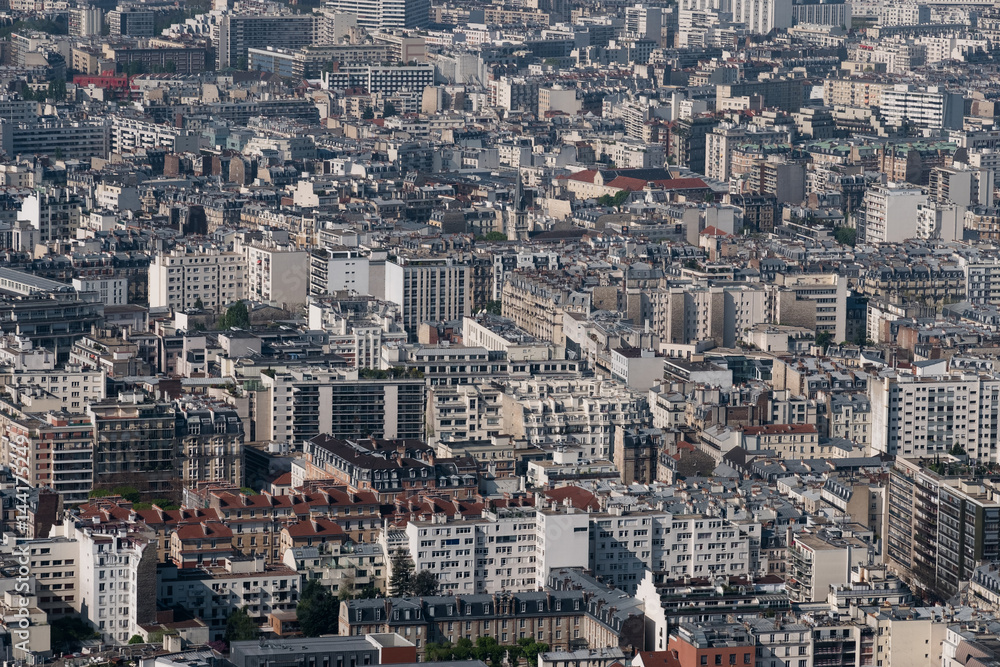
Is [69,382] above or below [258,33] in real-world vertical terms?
below

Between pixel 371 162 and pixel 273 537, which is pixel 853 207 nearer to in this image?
pixel 371 162

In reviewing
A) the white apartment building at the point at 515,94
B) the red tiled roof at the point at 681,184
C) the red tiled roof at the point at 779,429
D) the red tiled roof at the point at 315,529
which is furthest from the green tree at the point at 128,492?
the white apartment building at the point at 515,94

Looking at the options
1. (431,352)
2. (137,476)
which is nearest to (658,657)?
(137,476)

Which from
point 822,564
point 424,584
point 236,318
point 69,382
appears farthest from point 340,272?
point 822,564

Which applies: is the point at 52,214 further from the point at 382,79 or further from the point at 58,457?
the point at 382,79

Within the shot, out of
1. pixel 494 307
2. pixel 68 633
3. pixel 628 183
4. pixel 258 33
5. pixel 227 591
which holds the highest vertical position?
pixel 258 33

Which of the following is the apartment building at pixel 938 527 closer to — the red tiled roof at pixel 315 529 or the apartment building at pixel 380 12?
the red tiled roof at pixel 315 529
